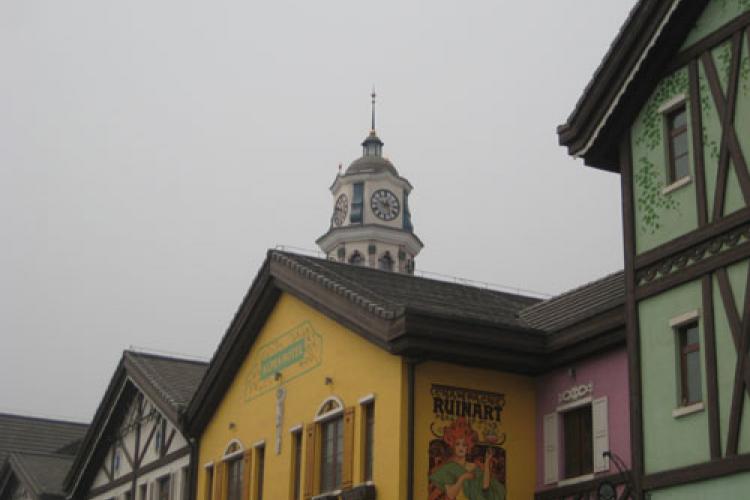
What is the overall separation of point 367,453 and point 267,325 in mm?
6706

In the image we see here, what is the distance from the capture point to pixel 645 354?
21.5 m

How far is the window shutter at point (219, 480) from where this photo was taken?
33000 mm

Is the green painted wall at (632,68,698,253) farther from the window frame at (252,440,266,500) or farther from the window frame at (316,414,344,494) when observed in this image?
the window frame at (252,440,266,500)

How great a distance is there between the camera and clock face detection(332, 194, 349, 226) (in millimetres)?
82125

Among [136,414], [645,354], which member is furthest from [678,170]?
[136,414]

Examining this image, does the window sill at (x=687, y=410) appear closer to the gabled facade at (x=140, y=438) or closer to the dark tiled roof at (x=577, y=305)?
the dark tiled roof at (x=577, y=305)

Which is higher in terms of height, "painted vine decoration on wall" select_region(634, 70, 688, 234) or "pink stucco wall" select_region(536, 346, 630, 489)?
"painted vine decoration on wall" select_region(634, 70, 688, 234)

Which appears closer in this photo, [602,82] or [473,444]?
[602,82]

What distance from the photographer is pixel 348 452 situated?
27109 mm

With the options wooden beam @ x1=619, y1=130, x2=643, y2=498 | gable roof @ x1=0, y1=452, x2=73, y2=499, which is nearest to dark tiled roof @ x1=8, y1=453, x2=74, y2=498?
gable roof @ x1=0, y1=452, x2=73, y2=499

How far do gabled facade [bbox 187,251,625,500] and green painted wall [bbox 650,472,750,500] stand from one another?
4.58 m

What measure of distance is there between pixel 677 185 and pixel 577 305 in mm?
6876

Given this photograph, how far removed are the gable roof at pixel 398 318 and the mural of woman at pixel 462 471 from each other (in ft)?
4.54

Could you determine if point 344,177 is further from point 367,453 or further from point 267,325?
point 367,453
